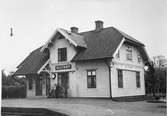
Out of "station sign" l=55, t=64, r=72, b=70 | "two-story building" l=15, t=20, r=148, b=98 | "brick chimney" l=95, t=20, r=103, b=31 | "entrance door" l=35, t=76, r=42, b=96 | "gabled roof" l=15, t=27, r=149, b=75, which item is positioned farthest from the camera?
"brick chimney" l=95, t=20, r=103, b=31

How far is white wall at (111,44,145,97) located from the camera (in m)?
19.2

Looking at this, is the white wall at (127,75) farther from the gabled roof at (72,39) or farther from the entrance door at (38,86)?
the entrance door at (38,86)

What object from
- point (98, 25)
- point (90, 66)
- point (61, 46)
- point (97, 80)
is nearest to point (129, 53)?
point (98, 25)

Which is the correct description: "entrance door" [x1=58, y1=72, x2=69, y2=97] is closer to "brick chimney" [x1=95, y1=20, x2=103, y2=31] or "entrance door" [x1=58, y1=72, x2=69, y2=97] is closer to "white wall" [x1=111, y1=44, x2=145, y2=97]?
"white wall" [x1=111, y1=44, x2=145, y2=97]

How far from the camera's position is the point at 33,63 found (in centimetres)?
2397

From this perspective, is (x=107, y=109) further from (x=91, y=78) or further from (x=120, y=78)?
(x=120, y=78)

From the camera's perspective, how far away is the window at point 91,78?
19453 mm

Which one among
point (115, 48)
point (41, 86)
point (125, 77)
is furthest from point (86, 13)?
point (41, 86)

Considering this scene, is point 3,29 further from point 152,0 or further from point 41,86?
point 41,86

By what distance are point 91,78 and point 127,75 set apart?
3.39 metres

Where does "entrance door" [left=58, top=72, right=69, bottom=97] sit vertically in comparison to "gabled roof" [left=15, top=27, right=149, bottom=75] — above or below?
below

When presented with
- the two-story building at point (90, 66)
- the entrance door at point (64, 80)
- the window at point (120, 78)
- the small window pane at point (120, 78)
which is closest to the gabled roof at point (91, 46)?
the two-story building at point (90, 66)

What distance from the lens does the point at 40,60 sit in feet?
77.6

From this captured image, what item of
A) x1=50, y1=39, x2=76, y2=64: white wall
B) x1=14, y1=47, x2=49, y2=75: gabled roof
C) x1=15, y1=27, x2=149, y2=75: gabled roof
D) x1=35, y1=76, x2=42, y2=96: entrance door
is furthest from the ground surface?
x1=14, y1=47, x2=49, y2=75: gabled roof
